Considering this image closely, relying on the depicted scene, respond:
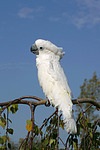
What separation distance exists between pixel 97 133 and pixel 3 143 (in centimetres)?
116

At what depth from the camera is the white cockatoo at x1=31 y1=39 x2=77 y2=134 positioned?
252cm

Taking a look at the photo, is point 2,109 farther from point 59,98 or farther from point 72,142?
point 72,142

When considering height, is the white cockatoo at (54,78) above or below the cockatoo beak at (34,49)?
below

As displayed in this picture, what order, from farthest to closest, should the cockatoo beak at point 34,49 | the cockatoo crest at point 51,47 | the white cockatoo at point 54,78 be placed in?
the cockatoo beak at point 34,49 < the cockatoo crest at point 51,47 < the white cockatoo at point 54,78

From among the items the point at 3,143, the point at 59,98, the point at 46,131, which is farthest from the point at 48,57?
the point at 3,143

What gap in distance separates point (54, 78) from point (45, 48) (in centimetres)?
60

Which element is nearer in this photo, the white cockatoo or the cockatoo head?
the white cockatoo

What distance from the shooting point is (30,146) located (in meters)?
2.17

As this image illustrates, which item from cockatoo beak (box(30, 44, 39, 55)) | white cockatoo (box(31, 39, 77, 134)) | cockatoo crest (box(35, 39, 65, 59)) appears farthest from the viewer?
cockatoo beak (box(30, 44, 39, 55))

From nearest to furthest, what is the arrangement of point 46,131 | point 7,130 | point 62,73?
point 7,130 < point 46,131 < point 62,73

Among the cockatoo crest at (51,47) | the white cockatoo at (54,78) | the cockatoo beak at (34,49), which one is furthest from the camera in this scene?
the cockatoo beak at (34,49)

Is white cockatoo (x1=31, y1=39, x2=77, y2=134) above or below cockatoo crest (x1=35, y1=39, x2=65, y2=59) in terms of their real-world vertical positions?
below

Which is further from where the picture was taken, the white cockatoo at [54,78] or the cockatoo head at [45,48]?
the cockatoo head at [45,48]

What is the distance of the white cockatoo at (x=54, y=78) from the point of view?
2.52 meters
